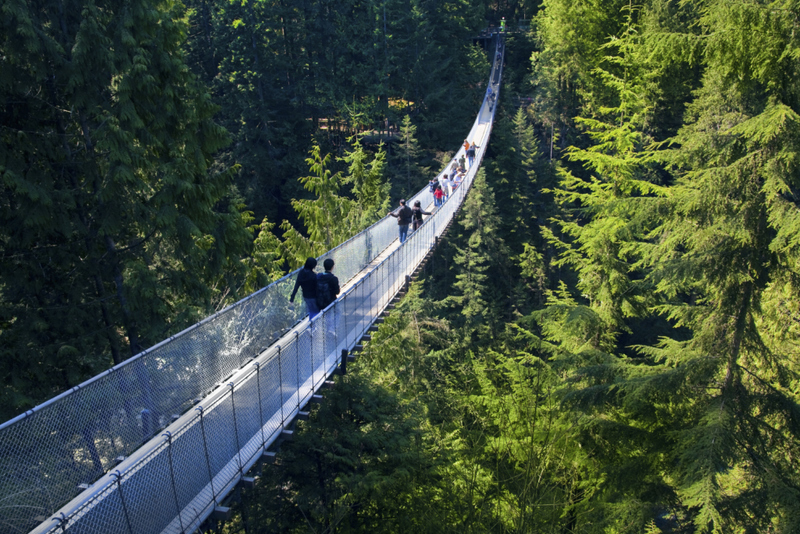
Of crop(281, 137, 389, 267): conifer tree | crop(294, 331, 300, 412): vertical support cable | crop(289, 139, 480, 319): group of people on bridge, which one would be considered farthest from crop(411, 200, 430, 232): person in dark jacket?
crop(294, 331, 300, 412): vertical support cable

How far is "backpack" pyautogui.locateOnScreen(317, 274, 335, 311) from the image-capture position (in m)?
6.63

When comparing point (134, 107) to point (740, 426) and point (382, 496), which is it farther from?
point (740, 426)

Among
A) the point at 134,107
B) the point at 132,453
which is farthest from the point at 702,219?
the point at 134,107

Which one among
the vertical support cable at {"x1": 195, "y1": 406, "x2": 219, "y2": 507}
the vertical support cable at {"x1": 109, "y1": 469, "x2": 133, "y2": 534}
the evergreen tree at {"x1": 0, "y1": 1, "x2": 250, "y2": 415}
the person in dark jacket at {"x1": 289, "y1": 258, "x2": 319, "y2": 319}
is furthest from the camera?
the evergreen tree at {"x1": 0, "y1": 1, "x2": 250, "y2": 415}

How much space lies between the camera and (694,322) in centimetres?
668

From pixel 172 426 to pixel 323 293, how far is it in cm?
270

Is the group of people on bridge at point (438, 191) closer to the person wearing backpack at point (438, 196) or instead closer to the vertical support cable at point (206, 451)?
the person wearing backpack at point (438, 196)

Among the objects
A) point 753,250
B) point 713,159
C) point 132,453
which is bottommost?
point 132,453

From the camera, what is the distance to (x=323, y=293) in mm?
6719

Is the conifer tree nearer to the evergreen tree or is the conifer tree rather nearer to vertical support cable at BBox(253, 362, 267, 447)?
the evergreen tree

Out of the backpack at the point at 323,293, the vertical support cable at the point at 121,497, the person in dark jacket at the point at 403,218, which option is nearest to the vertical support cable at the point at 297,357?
the backpack at the point at 323,293

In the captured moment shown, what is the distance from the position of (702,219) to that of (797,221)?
42.2 inches

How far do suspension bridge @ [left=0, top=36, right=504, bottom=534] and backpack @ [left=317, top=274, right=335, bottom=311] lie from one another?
13cm

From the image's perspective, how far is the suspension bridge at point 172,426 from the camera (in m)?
3.64
